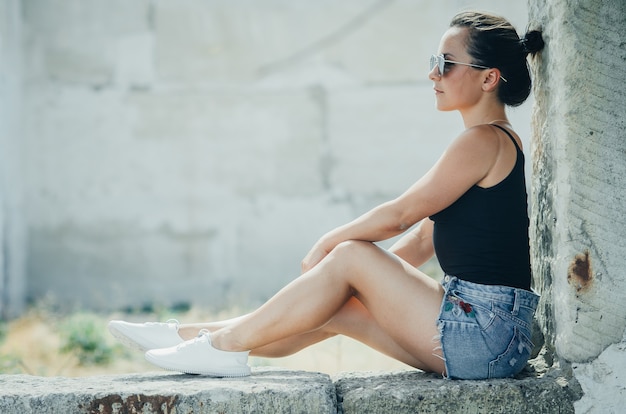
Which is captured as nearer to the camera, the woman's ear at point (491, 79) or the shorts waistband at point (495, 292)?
the shorts waistband at point (495, 292)

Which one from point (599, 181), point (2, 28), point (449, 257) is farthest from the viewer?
point (2, 28)

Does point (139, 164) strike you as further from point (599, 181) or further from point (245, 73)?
point (599, 181)

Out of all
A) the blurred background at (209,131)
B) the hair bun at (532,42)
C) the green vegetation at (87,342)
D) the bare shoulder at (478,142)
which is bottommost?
the green vegetation at (87,342)

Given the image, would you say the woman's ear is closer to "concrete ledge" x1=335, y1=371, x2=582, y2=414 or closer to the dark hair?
the dark hair

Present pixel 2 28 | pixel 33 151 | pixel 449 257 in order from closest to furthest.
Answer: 1. pixel 449 257
2. pixel 2 28
3. pixel 33 151

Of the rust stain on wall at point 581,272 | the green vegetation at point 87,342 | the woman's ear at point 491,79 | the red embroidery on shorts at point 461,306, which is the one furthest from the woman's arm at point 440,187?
the green vegetation at point 87,342

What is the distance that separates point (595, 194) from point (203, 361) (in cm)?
133

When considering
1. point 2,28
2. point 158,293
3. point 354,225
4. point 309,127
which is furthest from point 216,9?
point 354,225

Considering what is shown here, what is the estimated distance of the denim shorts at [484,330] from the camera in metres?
2.43

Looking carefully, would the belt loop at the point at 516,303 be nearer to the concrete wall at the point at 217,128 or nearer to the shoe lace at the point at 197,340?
the shoe lace at the point at 197,340

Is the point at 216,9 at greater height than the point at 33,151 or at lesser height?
greater

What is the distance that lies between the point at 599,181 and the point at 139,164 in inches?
200

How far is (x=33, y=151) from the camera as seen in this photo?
6941 millimetres

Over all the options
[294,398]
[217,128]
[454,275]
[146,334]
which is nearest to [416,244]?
[454,275]
